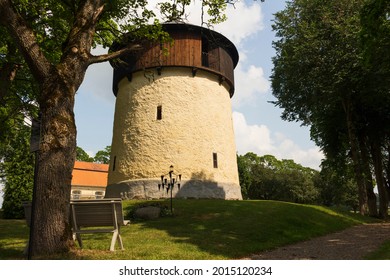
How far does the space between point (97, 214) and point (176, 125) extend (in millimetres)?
16508

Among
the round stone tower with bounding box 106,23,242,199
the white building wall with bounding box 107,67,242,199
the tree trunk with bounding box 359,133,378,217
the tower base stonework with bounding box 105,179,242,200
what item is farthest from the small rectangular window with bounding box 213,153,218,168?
the tree trunk with bounding box 359,133,378,217

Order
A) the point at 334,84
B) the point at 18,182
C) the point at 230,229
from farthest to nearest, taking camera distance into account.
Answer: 1. the point at 18,182
2. the point at 334,84
3. the point at 230,229

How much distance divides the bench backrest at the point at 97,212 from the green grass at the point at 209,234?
1.89 ft

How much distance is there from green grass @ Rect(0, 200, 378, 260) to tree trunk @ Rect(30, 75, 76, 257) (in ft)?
1.57

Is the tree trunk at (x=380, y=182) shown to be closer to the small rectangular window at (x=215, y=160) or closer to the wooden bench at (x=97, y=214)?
the small rectangular window at (x=215, y=160)

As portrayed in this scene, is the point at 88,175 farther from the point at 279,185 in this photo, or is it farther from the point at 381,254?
the point at 381,254

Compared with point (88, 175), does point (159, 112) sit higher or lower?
higher

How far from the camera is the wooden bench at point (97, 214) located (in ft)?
21.9

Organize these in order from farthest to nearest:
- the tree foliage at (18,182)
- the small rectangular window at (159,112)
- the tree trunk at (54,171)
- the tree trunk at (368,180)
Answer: the small rectangular window at (159,112) → the tree foliage at (18,182) → the tree trunk at (368,180) → the tree trunk at (54,171)

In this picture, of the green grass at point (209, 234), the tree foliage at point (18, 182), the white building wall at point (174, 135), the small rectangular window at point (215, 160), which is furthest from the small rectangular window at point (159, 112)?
the tree foliage at point (18, 182)

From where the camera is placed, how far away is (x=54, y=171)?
20.6 ft

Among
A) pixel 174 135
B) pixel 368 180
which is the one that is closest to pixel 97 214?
pixel 174 135

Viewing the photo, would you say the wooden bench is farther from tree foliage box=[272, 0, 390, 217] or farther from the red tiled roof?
the red tiled roof
